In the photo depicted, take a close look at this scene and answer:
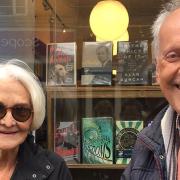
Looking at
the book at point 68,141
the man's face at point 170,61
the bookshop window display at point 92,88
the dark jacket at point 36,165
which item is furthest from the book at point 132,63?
the man's face at point 170,61

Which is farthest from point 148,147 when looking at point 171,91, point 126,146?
point 126,146

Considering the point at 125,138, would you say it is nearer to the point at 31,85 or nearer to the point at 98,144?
the point at 98,144

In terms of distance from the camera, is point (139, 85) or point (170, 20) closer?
point (170, 20)

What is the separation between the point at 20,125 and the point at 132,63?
5.08ft

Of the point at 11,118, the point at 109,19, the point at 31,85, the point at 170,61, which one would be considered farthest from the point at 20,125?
the point at 109,19

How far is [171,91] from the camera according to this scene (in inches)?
68.1

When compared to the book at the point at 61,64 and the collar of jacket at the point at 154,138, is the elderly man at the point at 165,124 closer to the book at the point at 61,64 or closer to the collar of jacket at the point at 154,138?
the collar of jacket at the point at 154,138

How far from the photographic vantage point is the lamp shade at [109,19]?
346cm

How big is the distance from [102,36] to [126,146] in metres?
0.82

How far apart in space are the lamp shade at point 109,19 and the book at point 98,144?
0.66 metres

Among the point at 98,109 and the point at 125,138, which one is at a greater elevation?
the point at 98,109

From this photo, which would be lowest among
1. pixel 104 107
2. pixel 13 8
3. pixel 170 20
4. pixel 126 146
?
pixel 126 146

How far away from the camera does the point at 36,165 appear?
7.29ft

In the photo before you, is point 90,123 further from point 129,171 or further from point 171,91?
point 171,91
